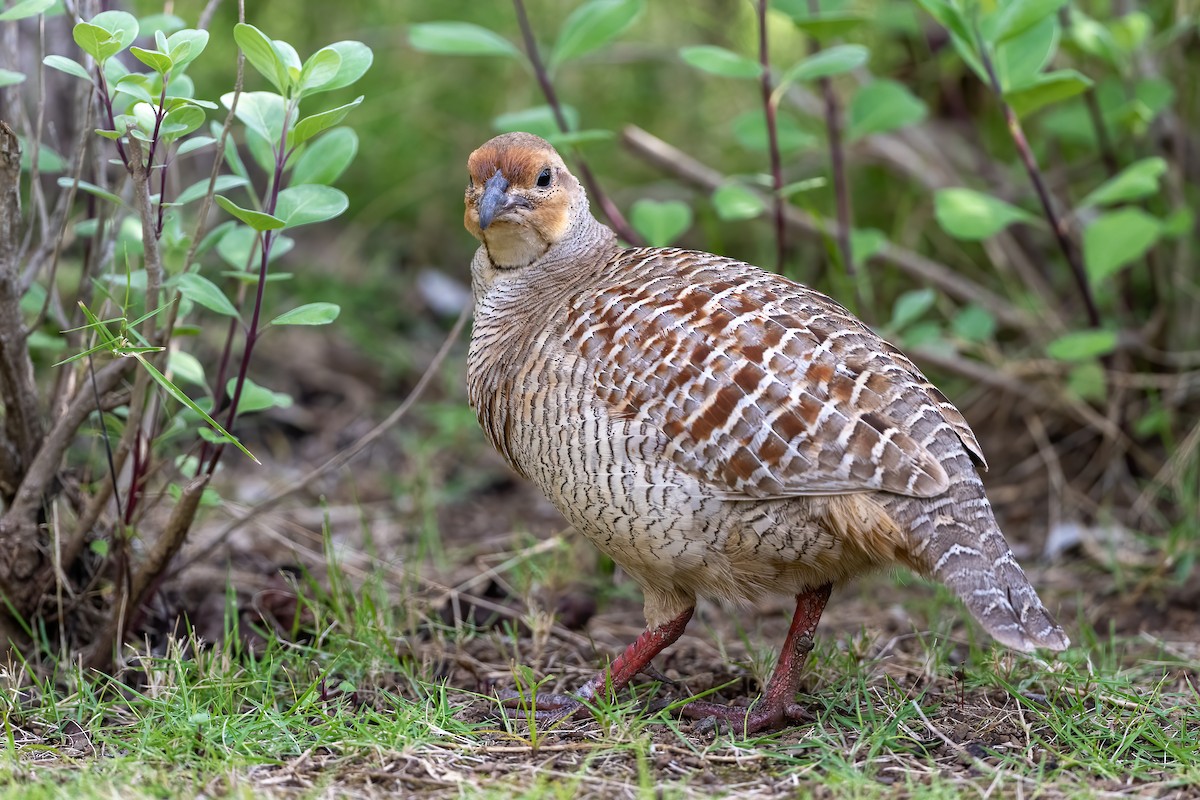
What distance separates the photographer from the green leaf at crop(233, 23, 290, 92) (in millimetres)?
2840

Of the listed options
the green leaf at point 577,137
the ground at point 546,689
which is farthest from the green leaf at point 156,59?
the ground at point 546,689

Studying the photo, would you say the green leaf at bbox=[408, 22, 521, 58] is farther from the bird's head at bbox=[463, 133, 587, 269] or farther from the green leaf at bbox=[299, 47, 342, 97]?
the green leaf at bbox=[299, 47, 342, 97]

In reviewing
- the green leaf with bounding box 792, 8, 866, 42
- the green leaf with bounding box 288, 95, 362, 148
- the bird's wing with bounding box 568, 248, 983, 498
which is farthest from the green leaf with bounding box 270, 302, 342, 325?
the green leaf with bounding box 792, 8, 866, 42

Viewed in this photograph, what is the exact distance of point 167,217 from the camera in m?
3.27

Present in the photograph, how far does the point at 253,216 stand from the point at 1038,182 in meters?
2.83

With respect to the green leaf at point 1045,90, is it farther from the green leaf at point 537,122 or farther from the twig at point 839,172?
the green leaf at point 537,122

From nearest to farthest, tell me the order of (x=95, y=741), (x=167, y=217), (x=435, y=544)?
(x=95, y=741), (x=167, y=217), (x=435, y=544)

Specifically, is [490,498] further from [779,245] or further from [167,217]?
[167,217]

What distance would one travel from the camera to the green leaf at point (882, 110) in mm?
4379

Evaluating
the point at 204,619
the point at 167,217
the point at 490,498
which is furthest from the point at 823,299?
the point at 490,498

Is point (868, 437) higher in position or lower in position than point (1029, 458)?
higher

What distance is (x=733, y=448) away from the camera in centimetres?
296

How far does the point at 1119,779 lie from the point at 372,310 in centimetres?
461

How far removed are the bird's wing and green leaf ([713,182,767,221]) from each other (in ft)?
2.99
